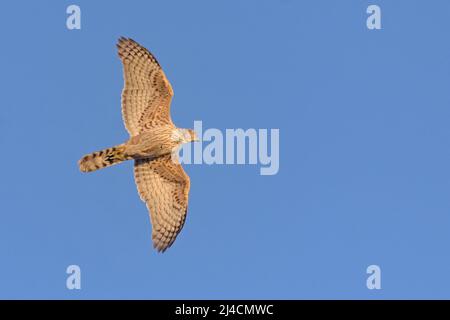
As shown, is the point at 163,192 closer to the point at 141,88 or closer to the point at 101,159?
the point at 101,159

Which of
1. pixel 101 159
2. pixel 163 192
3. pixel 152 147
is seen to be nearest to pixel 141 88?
pixel 152 147

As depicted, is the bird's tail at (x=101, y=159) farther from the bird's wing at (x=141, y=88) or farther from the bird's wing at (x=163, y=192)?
the bird's wing at (x=163, y=192)

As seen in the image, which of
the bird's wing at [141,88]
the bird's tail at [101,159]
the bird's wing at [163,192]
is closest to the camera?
the bird's tail at [101,159]

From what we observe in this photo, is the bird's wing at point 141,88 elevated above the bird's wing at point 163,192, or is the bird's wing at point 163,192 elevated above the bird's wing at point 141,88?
the bird's wing at point 141,88

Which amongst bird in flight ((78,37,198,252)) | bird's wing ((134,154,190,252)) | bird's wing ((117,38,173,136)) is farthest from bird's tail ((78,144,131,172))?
bird's wing ((134,154,190,252))

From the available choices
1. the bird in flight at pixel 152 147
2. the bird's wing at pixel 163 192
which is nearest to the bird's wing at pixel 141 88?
the bird in flight at pixel 152 147

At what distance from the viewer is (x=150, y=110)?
22.5m

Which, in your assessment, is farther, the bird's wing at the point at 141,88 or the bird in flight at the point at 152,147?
the bird's wing at the point at 141,88

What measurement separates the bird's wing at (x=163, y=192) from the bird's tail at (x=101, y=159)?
2.63 ft

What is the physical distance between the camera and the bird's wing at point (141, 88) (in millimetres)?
22406

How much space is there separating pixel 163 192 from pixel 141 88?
76.5 inches
